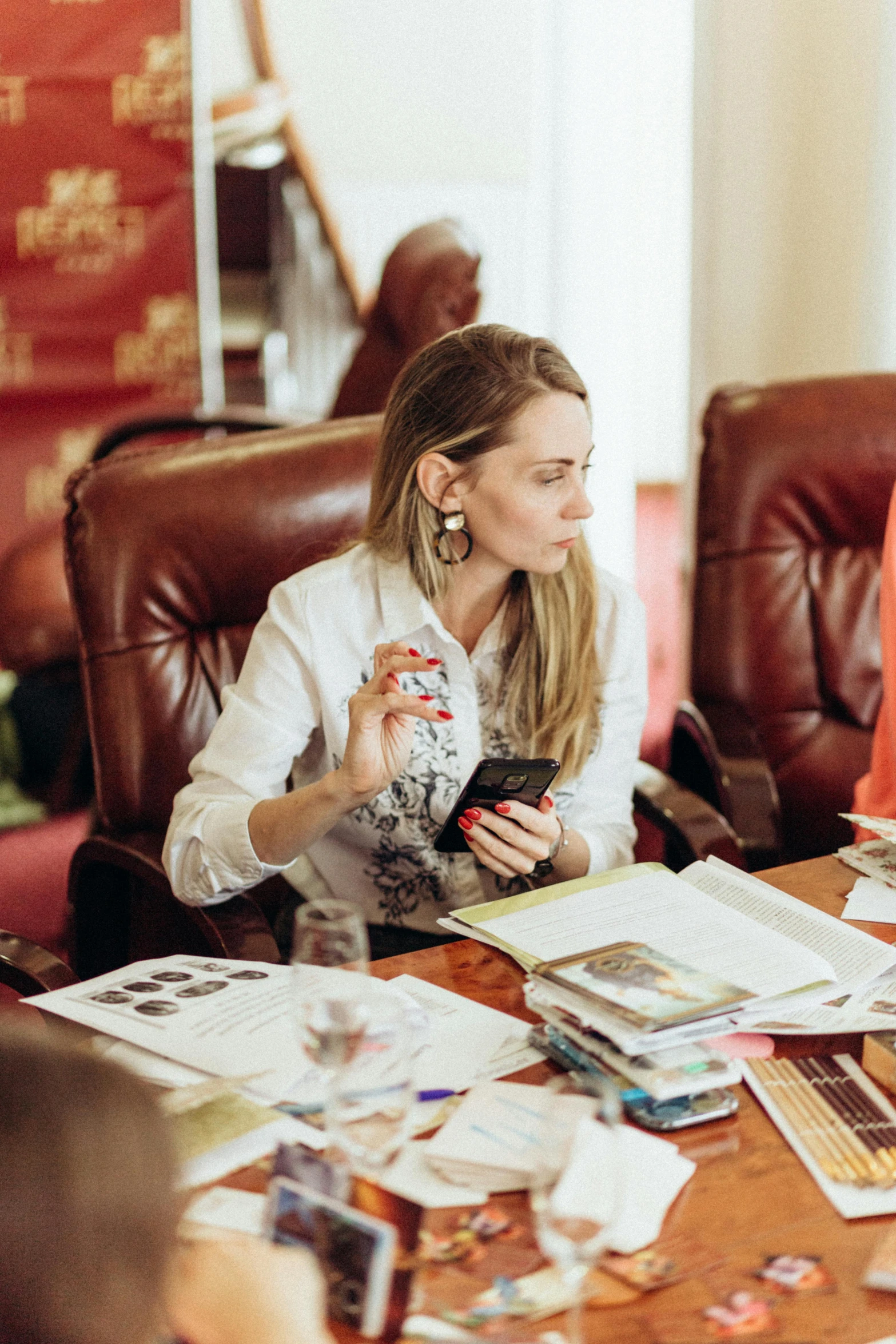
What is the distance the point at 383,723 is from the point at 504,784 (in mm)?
144

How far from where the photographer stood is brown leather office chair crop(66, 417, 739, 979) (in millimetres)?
1682

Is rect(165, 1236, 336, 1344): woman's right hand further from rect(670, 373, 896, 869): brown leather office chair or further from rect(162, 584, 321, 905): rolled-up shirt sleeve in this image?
rect(670, 373, 896, 869): brown leather office chair

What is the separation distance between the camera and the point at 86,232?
3.65m

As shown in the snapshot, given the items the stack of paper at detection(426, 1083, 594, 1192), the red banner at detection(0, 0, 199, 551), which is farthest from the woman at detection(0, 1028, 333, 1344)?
the red banner at detection(0, 0, 199, 551)

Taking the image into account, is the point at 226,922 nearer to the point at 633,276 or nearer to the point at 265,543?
the point at 265,543

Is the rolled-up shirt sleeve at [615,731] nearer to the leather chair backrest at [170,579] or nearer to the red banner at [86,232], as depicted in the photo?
the leather chair backrest at [170,579]

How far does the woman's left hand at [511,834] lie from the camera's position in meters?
1.41

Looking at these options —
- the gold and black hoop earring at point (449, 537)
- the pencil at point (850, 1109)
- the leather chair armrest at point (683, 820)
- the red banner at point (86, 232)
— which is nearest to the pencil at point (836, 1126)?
the pencil at point (850, 1109)

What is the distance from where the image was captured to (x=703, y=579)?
219cm

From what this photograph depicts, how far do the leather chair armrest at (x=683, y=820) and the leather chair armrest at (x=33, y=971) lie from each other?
727 millimetres

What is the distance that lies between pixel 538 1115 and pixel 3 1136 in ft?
1.57

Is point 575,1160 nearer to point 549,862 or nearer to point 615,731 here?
point 549,862

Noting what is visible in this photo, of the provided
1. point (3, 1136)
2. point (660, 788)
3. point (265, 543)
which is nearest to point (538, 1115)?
point (3, 1136)

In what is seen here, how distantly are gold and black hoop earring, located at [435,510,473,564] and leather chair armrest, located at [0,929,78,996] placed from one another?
66 cm
